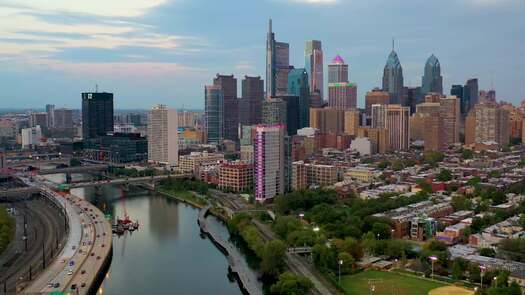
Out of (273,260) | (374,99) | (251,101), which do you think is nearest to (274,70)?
(251,101)

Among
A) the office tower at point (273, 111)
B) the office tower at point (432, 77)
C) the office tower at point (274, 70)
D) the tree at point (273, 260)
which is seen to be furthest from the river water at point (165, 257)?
the office tower at point (432, 77)

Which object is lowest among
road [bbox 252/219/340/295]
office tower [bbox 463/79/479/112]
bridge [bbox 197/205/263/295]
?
bridge [bbox 197/205/263/295]

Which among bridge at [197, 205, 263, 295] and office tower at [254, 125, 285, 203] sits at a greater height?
office tower at [254, 125, 285, 203]

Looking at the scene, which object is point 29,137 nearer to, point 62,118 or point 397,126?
point 62,118

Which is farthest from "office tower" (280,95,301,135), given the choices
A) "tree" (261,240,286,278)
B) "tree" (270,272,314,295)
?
"tree" (270,272,314,295)

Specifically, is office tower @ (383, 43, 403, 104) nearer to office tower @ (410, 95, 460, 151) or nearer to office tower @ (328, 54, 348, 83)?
office tower @ (328, 54, 348, 83)
